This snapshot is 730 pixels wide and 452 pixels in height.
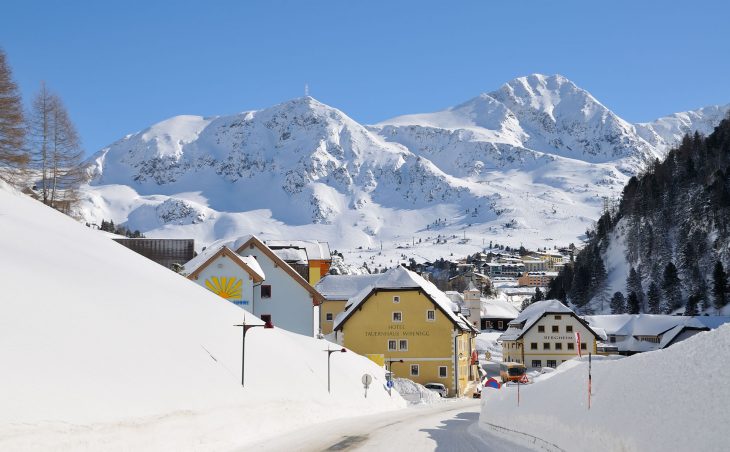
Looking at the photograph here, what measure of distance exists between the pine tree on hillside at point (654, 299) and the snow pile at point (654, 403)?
133828 millimetres

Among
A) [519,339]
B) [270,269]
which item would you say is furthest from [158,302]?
[519,339]

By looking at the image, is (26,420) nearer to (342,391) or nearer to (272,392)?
(272,392)

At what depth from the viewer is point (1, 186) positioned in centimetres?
3697

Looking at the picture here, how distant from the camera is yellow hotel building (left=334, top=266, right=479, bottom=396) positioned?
70000 millimetres

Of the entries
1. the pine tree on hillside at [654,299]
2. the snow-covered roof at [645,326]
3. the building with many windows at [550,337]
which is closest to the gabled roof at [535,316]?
the building with many windows at [550,337]

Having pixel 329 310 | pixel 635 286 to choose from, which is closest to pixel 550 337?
pixel 329 310

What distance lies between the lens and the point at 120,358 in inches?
816

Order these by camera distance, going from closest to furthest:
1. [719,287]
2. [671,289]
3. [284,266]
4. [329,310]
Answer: [284,266]
[329,310]
[719,287]
[671,289]

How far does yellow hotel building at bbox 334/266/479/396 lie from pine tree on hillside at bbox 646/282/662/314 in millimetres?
83871

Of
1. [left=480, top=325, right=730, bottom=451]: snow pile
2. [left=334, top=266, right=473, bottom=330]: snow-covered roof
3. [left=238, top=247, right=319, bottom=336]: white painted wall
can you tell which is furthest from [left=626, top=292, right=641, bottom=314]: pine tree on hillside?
[left=480, top=325, right=730, bottom=451]: snow pile

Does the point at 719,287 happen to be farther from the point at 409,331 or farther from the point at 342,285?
the point at 409,331

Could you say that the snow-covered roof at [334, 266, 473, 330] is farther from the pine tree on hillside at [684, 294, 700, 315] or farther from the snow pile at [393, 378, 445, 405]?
the pine tree on hillside at [684, 294, 700, 315]

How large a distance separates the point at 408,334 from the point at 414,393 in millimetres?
9817

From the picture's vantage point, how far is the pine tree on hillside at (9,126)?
4399 centimetres
